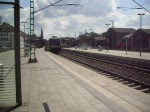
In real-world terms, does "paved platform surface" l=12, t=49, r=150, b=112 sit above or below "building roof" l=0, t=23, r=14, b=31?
below

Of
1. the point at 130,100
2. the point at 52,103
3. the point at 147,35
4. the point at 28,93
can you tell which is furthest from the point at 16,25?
the point at 147,35

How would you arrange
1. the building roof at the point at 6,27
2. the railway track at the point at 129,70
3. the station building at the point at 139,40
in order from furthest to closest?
the station building at the point at 139,40
the railway track at the point at 129,70
the building roof at the point at 6,27

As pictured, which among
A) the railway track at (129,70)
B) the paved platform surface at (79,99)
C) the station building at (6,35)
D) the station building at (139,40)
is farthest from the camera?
the station building at (139,40)

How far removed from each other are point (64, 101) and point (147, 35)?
75145mm

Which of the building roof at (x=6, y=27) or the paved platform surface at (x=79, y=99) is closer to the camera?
the paved platform surface at (x=79, y=99)

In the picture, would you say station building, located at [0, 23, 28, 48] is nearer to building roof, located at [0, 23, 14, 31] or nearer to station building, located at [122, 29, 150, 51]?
building roof, located at [0, 23, 14, 31]

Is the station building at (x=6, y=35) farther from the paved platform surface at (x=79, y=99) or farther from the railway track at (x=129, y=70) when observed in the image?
the railway track at (x=129, y=70)

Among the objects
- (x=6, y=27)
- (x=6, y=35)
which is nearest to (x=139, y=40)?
(x=6, y=27)

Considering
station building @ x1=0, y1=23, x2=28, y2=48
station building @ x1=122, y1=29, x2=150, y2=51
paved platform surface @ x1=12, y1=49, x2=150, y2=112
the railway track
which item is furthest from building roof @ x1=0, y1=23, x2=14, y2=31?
station building @ x1=122, y1=29, x2=150, y2=51

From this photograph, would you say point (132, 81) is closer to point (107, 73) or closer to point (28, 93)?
point (107, 73)

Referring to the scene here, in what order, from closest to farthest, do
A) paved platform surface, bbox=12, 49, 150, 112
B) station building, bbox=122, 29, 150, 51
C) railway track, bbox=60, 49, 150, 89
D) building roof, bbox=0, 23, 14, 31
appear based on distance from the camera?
paved platform surface, bbox=12, 49, 150, 112, building roof, bbox=0, 23, 14, 31, railway track, bbox=60, 49, 150, 89, station building, bbox=122, 29, 150, 51

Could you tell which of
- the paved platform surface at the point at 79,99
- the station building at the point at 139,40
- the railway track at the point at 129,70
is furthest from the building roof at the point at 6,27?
the station building at the point at 139,40

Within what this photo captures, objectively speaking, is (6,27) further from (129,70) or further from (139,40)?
(139,40)

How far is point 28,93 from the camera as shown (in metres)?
11.0
